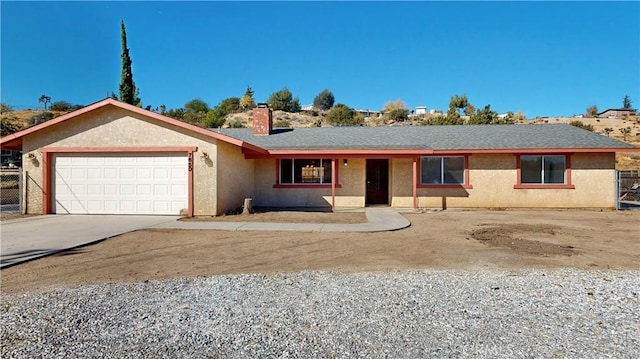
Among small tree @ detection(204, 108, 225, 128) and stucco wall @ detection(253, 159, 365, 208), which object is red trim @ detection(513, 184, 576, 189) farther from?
small tree @ detection(204, 108, 225, 128)

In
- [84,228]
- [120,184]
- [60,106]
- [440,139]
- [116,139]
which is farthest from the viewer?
[60,106]

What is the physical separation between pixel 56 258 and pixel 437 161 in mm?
13630

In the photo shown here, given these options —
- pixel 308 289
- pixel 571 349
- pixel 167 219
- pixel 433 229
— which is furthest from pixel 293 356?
pixel 167 219

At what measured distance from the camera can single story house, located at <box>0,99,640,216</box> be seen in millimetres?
12781

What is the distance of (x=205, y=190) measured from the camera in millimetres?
12547

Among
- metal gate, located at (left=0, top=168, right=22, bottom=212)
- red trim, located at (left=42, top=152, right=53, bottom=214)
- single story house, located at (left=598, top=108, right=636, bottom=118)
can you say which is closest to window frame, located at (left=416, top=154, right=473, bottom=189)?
red trim, located at (left=42, top=152, right=53, bottom=214)

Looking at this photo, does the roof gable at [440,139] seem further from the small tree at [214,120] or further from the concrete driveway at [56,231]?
the small tree at [214,120]

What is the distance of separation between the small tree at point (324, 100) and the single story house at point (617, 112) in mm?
42204

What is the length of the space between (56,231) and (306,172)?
30.9ft

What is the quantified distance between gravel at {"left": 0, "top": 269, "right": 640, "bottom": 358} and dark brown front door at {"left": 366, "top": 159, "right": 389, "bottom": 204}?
37.6 feet

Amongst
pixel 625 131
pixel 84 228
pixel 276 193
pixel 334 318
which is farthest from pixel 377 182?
pixel 625 131

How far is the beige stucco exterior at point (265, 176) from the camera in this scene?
41.5 ft

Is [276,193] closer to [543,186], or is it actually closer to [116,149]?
[116,149]

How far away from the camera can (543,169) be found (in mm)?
15477
